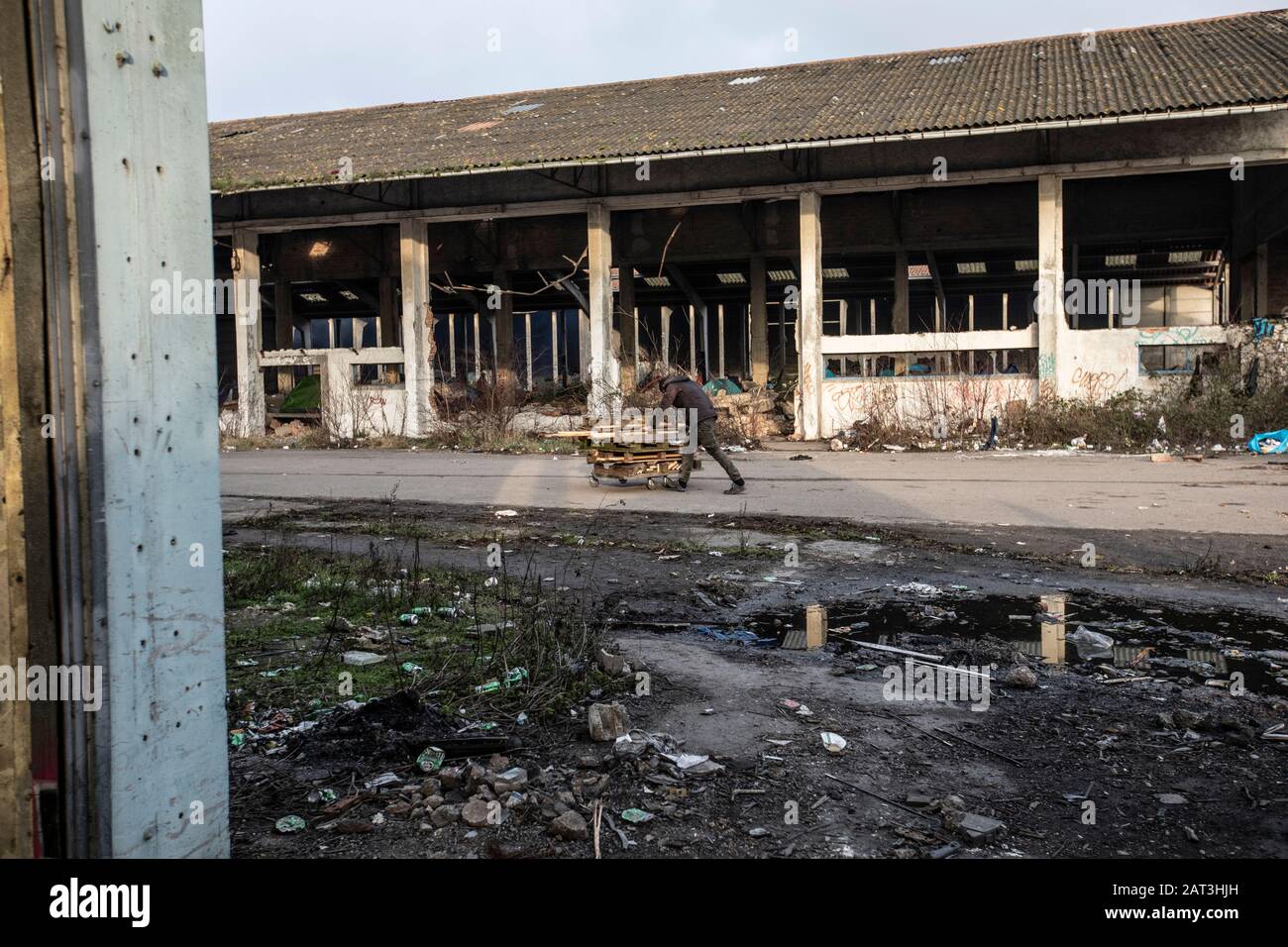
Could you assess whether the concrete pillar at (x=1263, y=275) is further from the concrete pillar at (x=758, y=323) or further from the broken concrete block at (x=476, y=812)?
the broken concrete block at (x=476, y=812)

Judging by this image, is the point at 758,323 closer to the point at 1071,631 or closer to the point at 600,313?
the point at 600,313

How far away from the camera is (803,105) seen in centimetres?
1889

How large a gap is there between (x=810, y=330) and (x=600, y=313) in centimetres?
394

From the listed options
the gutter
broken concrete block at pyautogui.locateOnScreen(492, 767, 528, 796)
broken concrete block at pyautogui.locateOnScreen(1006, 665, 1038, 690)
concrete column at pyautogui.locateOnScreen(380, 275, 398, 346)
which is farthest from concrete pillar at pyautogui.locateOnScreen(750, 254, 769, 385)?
broken concrete block at pyautogui.locateOnScreen(492, 767, 528, 796)

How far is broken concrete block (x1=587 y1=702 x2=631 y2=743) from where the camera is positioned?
11.5 feet

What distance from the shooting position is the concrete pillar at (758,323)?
22344mm

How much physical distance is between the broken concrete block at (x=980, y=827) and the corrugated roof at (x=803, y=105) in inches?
592

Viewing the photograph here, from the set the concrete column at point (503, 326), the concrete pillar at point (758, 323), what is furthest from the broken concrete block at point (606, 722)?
the concrete column at point (503, 326)

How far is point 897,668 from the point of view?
4398 mm

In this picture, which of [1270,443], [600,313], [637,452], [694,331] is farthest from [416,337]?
[1270,443]

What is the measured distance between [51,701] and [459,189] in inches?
757

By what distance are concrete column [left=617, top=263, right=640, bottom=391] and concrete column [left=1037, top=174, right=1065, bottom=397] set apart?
802 cm
